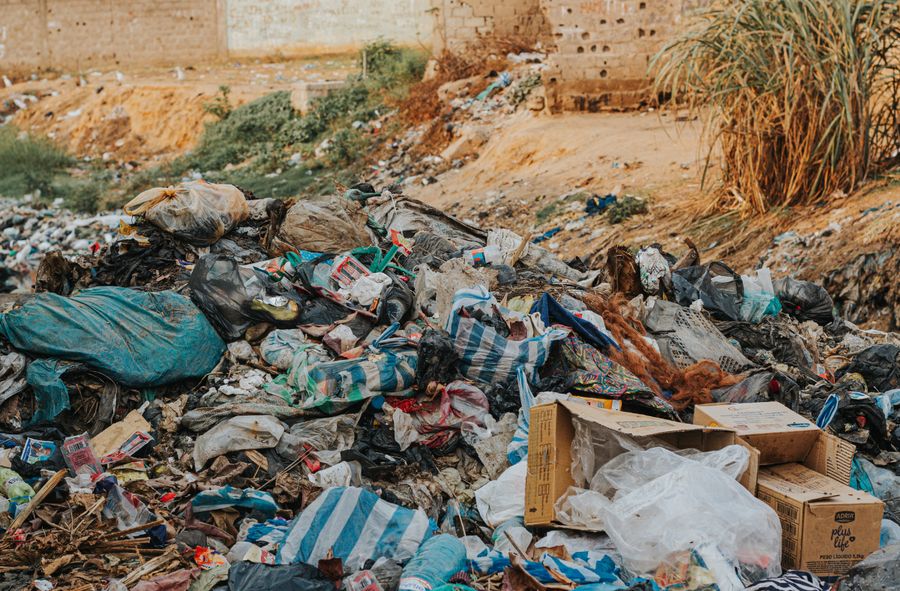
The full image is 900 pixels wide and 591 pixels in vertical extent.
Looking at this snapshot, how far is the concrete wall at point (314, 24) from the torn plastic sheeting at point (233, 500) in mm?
17199

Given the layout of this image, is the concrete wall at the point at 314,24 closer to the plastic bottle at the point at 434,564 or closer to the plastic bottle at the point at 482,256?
the plastic bottle at the point at 482,256

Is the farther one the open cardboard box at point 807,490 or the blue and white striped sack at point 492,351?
the blue and white striped sack at point 492,351

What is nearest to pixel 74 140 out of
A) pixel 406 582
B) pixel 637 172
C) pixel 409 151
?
Result: pixel 409 151

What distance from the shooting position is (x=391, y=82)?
15.8 m

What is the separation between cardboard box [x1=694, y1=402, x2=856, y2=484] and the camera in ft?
12.0

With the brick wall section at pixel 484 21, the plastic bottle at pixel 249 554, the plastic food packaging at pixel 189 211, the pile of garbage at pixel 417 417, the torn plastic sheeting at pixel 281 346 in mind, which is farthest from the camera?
the brick wall section at pixel 484 21

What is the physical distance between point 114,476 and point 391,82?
12.7 m

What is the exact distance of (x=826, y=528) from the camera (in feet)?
10.8

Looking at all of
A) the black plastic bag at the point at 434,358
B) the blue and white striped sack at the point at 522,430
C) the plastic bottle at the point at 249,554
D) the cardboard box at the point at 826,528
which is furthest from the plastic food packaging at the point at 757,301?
the plastic bottle at the point at 249,554

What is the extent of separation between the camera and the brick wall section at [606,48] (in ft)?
37.9

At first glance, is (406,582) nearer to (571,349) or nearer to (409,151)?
(571,349)

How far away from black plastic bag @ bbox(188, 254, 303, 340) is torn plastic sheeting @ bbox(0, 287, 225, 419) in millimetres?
66

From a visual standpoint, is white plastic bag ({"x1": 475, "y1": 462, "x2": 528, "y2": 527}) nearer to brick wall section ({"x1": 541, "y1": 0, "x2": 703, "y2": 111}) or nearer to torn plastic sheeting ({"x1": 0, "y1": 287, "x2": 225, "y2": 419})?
torn plastic sheeting ({"x1": 0, "y1": 287, "x2": 225, "y2": 419})

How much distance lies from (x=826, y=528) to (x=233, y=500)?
2071mm
